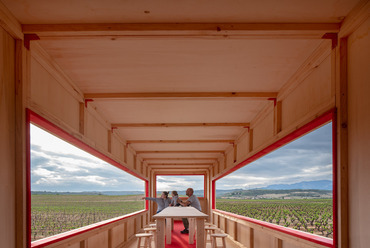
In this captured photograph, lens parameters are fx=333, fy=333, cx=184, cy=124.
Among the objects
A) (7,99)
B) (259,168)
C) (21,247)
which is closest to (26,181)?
(21,247)

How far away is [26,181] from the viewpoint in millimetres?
3045

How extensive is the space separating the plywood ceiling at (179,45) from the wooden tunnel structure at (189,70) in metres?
0.01

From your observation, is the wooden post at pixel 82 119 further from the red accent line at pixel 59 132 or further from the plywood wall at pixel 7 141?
the plywood wall at pixel 7 141

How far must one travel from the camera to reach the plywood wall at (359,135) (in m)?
2.58

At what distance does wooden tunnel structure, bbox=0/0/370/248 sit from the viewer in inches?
108

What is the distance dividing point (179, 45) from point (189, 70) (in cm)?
82

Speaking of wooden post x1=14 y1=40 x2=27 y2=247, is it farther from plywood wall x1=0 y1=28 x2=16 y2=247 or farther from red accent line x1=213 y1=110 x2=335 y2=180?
red accent line x1=213 y1=110 x2=335 y2=180

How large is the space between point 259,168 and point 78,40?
343 feet

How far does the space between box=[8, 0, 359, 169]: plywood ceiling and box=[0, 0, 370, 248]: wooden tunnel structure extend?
1cm

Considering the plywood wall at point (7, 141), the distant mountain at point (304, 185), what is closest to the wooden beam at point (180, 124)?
the plywood wall at point (7, 141)

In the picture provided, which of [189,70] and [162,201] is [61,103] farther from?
[162,201]

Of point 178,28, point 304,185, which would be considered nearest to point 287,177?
point 304,185

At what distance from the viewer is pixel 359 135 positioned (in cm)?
271

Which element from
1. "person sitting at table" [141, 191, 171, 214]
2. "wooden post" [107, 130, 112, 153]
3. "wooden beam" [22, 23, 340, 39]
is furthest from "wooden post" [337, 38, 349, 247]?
"person sitting at table" [141, 191, 171, 214]
